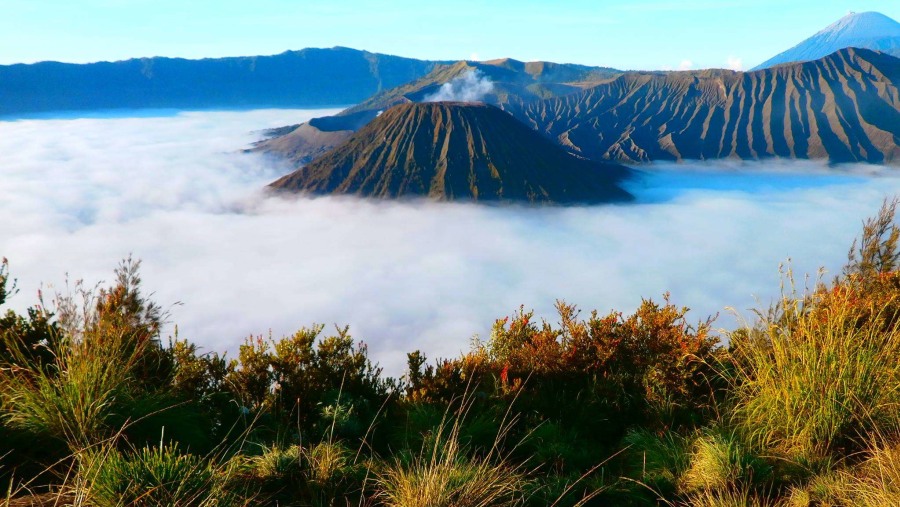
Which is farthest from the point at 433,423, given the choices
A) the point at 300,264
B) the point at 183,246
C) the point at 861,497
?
the point at 183,246

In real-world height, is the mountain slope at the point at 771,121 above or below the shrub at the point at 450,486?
above

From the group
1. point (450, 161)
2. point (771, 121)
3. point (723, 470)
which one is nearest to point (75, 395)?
point (723, 470)

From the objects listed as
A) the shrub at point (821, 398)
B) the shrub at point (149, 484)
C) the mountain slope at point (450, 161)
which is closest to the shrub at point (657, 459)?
the shrub at point (821, 398)

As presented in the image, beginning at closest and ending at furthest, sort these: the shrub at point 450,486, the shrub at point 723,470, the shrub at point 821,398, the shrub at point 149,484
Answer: the shrub at point 149,484 → the shrub at point 450,486 → the shrub at point 723,470 → the shrub at point 821,398

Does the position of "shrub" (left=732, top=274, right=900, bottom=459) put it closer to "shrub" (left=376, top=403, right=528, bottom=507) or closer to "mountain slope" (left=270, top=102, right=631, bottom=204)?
"shrub" (left=376, top=403, right=528, bottom=507)

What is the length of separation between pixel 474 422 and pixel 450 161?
391 feet

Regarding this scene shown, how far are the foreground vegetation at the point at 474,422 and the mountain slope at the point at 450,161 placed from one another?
380ft

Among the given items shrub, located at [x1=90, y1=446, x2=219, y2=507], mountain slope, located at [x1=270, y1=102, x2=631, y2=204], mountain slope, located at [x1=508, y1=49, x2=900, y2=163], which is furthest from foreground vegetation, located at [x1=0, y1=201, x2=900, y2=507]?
mountain slope, located at [x1=508, y1=49, x2=900, y2=163]

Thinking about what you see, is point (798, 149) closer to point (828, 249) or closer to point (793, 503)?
point (828, 249)

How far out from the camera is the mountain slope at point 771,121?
179m

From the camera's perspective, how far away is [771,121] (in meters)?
189

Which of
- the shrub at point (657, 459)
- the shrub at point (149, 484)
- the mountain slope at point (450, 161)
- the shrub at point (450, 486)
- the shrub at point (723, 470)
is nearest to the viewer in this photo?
the shrub at point (149, 484)

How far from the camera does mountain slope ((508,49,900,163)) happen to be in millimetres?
178750

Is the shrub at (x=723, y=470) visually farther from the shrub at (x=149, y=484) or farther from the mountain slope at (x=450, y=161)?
the mountain slope at (x=450, y=161)
